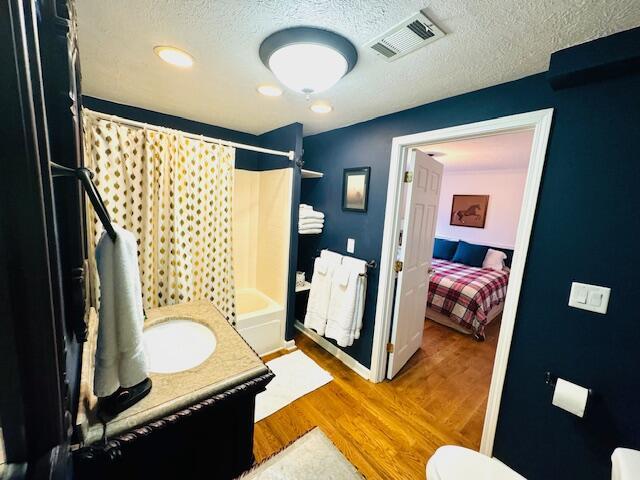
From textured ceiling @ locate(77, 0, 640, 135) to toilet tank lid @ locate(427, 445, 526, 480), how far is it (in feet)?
6.19

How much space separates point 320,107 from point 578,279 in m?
1.88

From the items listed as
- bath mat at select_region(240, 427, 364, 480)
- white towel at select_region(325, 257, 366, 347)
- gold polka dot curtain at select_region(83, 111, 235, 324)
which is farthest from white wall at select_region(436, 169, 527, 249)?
bath mat at select_region(240, 427, 364, 480)

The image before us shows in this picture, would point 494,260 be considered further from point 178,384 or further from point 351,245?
point 178,384

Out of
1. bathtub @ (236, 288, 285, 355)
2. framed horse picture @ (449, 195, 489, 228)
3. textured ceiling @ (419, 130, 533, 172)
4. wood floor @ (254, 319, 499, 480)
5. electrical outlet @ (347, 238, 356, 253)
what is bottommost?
wood floor @ (254, 319, 499, 480)

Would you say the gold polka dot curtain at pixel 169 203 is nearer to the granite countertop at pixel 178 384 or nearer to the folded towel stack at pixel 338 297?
the granite countertop at pixel 178 384

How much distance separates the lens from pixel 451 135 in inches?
66.5

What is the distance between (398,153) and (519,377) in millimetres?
1623

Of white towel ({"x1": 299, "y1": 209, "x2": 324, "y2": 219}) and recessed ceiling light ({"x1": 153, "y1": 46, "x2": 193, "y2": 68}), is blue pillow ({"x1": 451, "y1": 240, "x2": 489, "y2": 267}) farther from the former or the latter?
recessed ceiling light ({"x1": 153, "y1": 46, "x2": 193, "y2": 68})

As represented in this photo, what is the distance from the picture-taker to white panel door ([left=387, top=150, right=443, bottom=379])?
2086 millimetres

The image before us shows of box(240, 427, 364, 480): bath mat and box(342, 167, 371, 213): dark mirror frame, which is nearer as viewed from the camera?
box(240, 427, 364, 480): bath mat

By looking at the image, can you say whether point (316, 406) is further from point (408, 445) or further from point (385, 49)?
point (385, 49)

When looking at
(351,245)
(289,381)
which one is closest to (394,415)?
(289,381)

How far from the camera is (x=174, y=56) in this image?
4.44 feet

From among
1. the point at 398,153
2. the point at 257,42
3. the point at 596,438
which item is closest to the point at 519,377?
the point at 596,438
